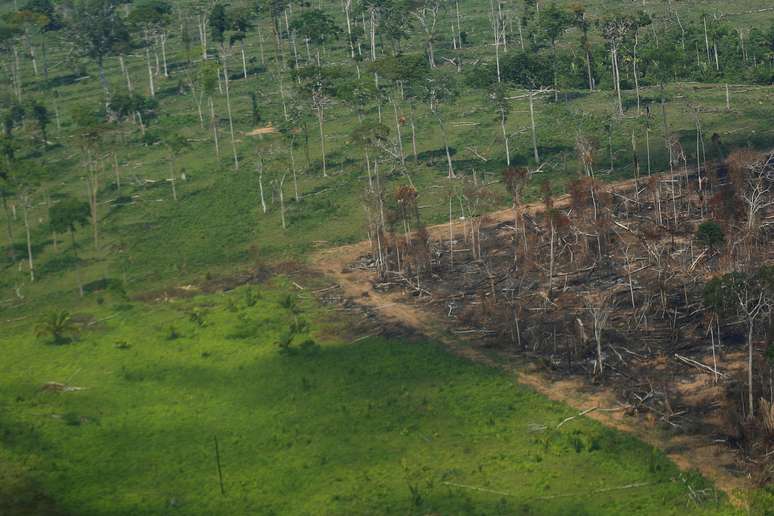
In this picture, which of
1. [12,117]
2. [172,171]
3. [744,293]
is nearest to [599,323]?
[744,293]

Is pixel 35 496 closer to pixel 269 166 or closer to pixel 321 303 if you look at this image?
pixel 321 303

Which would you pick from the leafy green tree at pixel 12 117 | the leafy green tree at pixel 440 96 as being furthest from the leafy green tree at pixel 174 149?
the leafy green tree at pixel 440 96

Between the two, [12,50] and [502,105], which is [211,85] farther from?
[12,50]

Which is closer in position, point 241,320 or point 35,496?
point 35,496

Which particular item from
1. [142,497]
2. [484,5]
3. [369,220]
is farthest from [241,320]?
[484,5]

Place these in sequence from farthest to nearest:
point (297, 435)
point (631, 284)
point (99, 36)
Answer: point (99, 36) → point (631, 284) → point (297, 435)

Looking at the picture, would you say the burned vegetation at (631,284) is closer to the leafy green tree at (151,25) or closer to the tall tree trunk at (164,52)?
the tall tree trunk at (164,52)

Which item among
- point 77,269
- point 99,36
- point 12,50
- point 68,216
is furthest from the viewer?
point 12,50
